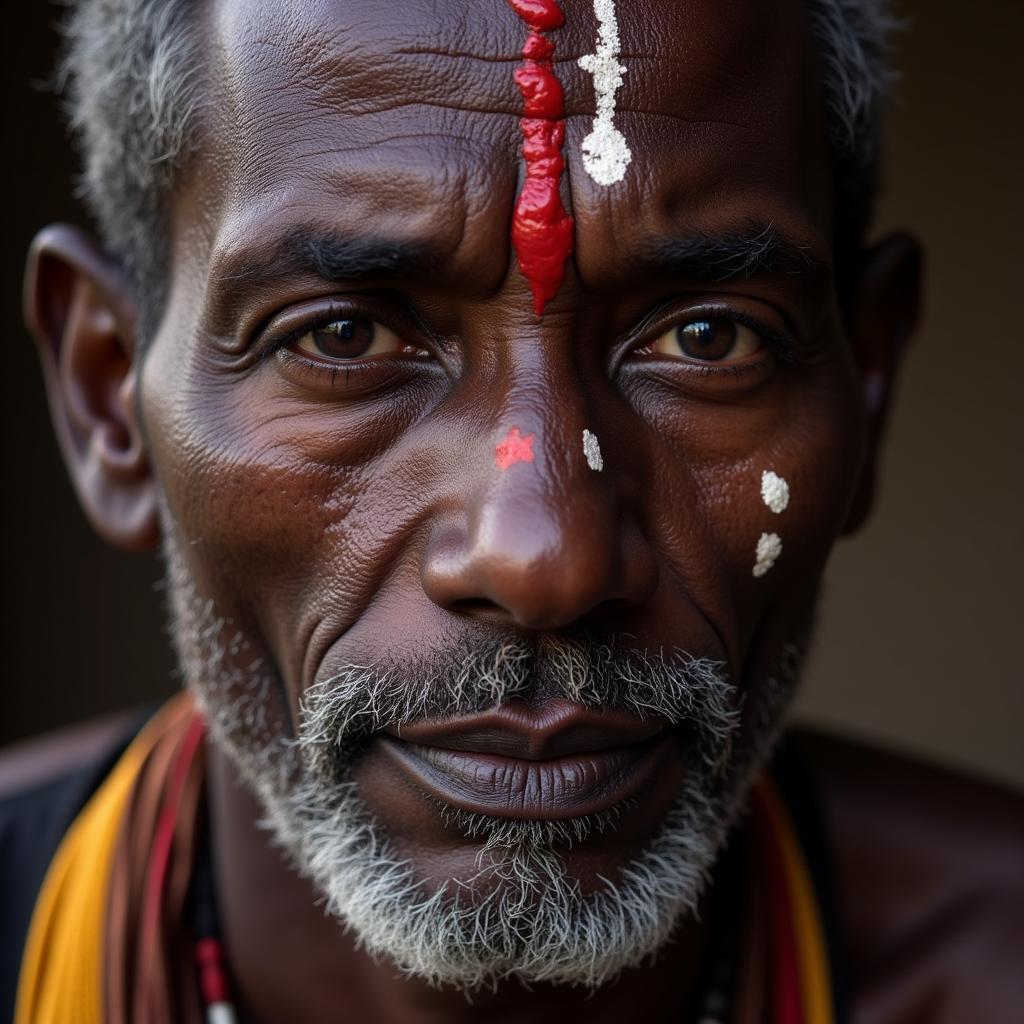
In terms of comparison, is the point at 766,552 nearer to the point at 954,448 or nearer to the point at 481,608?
the point at 481,608

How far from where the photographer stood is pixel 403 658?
1.66 m

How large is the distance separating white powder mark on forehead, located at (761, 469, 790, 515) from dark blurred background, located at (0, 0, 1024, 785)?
293 cm

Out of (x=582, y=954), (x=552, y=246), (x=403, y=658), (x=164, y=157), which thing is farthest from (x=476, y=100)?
(x=582, y=954)

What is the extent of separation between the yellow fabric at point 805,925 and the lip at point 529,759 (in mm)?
838

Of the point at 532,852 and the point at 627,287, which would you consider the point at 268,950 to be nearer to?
the point at 532,852

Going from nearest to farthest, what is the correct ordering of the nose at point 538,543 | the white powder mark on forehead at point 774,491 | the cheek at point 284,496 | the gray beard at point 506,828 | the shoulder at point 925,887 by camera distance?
1. the nose at point 538,543
2. the gray beard at point 506,828
3. the cheek at point 284,496
4. the white powder mark on forehead at point 774,491
5. the shoulder at point 925,887

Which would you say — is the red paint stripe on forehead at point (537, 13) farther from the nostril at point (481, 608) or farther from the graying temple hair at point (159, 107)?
the nostril at point (481, 608)

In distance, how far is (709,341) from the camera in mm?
1824

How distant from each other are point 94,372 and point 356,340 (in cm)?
73

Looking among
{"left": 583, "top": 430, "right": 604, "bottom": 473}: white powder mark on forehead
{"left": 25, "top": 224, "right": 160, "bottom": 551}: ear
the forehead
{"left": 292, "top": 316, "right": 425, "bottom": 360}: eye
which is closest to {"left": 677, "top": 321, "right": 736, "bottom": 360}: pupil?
the forehead

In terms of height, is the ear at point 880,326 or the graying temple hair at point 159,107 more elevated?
the graying temple hair at point 159,107

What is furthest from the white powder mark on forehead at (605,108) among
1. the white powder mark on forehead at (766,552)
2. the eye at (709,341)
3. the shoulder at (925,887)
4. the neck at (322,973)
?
the shoulder at (925,887)

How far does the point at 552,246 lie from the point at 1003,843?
1.65 m

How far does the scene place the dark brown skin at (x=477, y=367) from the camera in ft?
5.40
